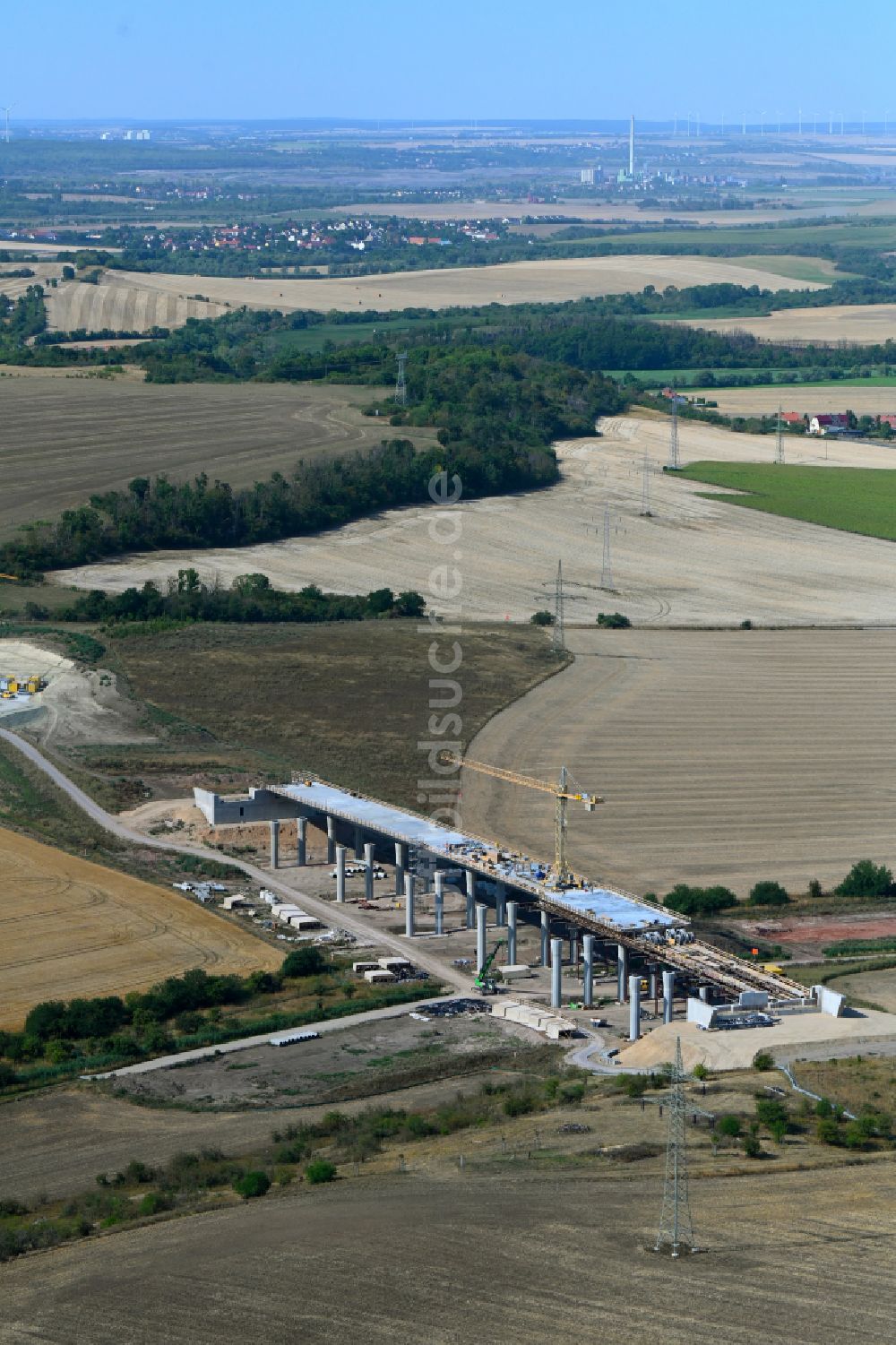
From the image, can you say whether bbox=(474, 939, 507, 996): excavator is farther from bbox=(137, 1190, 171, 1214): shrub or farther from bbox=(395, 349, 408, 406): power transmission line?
bbox=(395, 349, 408, 406): power transmission line

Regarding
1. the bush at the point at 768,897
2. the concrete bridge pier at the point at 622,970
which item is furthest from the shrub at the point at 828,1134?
the bush at the point at 768,897

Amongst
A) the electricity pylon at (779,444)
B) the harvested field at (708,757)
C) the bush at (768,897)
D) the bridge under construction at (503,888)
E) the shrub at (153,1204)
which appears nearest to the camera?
the shrub at (153,1204)

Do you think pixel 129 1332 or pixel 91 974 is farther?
pixel 91 974

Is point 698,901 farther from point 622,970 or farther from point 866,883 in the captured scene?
point 622,970

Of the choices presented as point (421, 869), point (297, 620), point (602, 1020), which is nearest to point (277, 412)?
point (297, 620)

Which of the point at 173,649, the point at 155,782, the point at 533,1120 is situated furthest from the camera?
the point at 173,649

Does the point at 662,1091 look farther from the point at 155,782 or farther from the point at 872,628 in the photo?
the point at 872,628

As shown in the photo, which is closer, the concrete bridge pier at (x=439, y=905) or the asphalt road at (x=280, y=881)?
the asphalt road at (x=280, y=881)

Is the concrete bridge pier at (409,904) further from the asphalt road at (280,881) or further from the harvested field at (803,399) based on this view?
the harvested field at (803,399)
